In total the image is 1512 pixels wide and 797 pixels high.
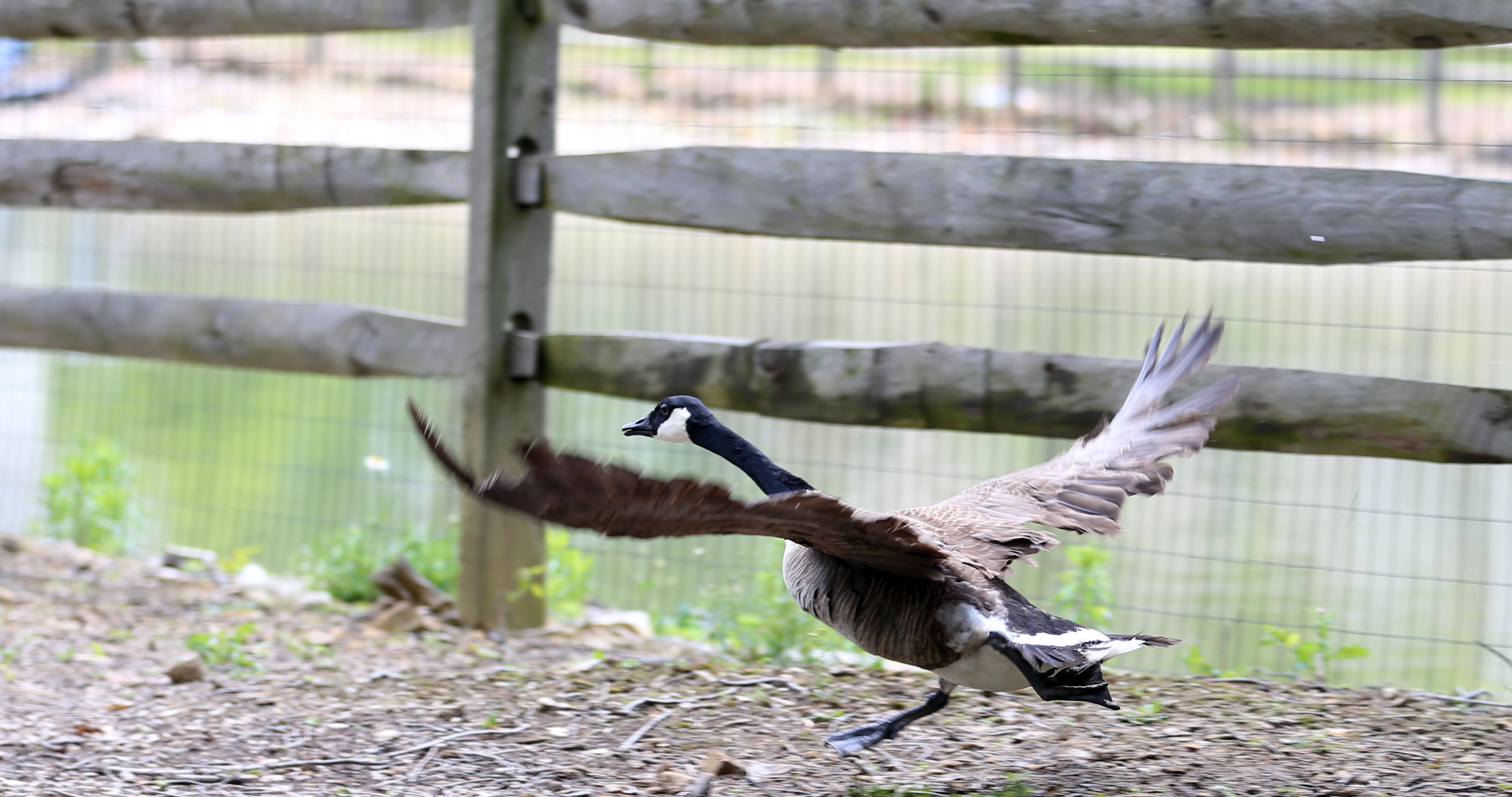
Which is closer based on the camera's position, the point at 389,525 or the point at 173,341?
the point at 173,341

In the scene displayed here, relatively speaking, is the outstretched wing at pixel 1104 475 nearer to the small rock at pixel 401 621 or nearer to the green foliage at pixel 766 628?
the green foliage at pixel 766 628

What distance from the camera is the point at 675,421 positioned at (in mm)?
3809

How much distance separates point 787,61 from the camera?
34.4 ft

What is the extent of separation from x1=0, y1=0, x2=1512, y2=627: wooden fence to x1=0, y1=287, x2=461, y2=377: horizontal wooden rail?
0.04ft

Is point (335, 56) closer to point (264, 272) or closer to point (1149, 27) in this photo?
point (264, 272)

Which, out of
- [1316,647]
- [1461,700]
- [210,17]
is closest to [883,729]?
[1316,647]

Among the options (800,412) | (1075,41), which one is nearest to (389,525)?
(800,412)

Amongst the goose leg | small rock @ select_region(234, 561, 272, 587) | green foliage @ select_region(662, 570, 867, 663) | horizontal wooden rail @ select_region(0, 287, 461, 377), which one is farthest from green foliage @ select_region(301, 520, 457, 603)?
the goose leg

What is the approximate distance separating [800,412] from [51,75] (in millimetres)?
5493

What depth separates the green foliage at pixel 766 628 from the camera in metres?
4.90

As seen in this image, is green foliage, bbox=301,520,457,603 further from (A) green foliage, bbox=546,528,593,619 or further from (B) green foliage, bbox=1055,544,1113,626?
(B) green foliage, bbox=1055,544,1113,626

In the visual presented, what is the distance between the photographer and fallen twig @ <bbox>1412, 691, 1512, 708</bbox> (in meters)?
4.13

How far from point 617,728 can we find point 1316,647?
2.44 m

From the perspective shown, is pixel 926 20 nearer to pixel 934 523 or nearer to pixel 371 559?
pixel 934 523
